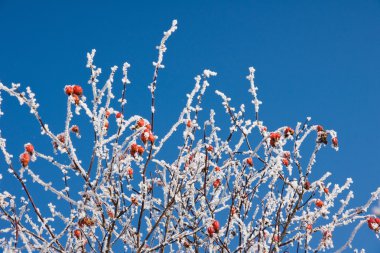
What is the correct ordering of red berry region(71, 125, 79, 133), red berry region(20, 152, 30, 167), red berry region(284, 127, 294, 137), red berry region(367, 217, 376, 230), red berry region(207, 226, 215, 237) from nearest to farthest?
1. red berry region(20, 152, 30, 167)
2. red berry region(207, 226, 215, 237)
3. red berry region(71, 125, 79, 133)
4. red berry region(367, 217, 376, 230)
5. red berry region(284, 127, 294, 137)

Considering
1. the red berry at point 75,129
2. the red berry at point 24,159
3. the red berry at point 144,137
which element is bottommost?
the red berry at point 24,159

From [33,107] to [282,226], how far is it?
305 cm

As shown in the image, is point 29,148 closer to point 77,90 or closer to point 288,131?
point 77,90

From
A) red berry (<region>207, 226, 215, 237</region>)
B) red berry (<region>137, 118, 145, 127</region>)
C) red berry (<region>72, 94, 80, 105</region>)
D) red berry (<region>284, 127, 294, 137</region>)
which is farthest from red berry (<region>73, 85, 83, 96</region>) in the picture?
red berry (<region>284, 127, 294, 137</region>)

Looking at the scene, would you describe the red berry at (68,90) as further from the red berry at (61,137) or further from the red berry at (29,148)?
the red berry at (29,148)

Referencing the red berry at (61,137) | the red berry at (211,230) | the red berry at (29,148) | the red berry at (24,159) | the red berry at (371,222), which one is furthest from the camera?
the red berry at (371,222)

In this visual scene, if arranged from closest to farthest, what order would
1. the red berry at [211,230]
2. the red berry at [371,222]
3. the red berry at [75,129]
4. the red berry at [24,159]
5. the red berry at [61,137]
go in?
the red berry at [24,159]
the red berry at [61,137]
the red berry at [211,230]
the red berry at [75,129]
the red berry at [371,222]

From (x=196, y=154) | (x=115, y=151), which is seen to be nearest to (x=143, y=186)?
(x=115, y=151)

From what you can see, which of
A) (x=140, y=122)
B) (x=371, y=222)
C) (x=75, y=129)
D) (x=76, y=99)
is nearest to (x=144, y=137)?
(x=140, y=122)

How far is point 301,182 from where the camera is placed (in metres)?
4.49

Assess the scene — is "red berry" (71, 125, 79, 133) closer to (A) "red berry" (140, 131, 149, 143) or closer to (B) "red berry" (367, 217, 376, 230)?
(A) "red berry" (140, 131, 149, 143)

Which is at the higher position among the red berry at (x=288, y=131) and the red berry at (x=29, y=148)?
the red berry at (x=288, y=131)

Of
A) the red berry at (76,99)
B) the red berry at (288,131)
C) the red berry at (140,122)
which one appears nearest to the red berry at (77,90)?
the red berry at (76,99)

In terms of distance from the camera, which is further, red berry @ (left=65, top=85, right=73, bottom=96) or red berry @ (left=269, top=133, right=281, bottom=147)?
red berry @ (left=269, top=133, right=281, bottom=147)
